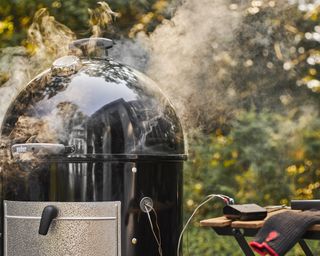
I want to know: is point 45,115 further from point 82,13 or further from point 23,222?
point 82,13

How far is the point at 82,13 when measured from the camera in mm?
6066

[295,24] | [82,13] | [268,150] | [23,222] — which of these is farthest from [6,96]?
[295,24]

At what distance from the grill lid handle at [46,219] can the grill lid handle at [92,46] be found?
875 millimetres

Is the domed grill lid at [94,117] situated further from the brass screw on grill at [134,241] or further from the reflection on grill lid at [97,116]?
the brass screw on grill at [134,241]

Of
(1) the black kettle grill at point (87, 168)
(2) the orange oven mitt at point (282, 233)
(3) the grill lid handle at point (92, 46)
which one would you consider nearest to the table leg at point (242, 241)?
(2) the orange oven mitt at point (282, 233)

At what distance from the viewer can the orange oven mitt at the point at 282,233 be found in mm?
2648

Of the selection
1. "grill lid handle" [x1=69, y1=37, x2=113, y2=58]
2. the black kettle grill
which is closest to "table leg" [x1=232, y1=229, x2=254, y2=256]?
the black kettle grill

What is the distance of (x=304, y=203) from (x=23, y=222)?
Result: 4.19 ft

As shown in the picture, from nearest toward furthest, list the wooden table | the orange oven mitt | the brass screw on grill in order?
1. the orange oven mitt
2. the wooden table
3. the brass screw on grill

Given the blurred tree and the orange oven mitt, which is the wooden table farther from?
the blurred tree

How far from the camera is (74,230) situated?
3043 mm

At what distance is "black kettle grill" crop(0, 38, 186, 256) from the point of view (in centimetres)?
306

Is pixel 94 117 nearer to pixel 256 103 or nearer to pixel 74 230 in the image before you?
pixel 74 230

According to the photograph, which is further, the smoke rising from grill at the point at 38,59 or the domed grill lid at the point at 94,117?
the smoke rising from grill at the point at 38,59
